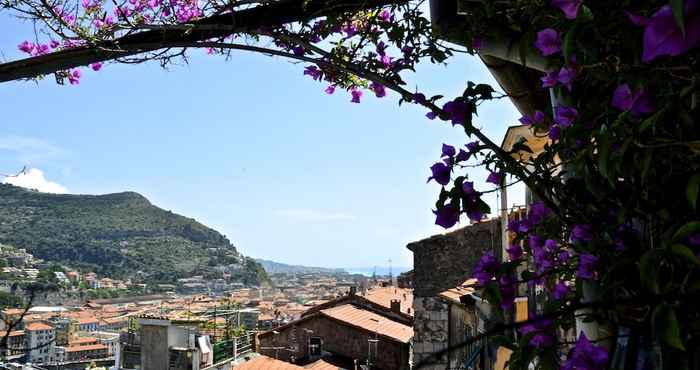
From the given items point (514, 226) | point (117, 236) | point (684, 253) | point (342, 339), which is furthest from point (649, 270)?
point (117, 236)

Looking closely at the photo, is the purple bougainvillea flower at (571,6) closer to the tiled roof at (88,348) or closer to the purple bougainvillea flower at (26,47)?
the purple bougainvillea flower at (26,47)

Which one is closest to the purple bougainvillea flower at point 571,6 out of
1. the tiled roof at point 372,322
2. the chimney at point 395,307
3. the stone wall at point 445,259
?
the stone wall at point 445,259

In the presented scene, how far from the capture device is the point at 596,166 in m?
1.24

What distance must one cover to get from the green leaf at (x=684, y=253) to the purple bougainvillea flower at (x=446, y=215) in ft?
2.23

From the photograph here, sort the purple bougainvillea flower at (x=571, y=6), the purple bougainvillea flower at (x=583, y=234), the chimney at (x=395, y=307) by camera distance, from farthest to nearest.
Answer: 1. the chimney at (x=395, y=307)
2. the purple bougainvillea flower at (x=583, y=234)
3. the purple bougainvillea flower at (x=571, y=6)

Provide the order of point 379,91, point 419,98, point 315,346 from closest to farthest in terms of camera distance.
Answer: point 419,98 → point 379,91 → point 315,346

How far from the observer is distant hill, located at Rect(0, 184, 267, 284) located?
89.8 m

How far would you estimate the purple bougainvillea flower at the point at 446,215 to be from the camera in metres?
1.40

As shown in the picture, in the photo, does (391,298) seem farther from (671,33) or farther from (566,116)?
(671,33)

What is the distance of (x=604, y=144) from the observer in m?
0.83

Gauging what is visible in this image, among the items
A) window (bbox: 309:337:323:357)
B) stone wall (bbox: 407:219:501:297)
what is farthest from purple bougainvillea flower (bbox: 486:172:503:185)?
window (bbox: 309:337:323:357)

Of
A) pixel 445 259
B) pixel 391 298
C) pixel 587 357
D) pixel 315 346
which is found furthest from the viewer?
pixel 391 298

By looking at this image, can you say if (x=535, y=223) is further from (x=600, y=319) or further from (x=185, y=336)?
(x=185, y=336)

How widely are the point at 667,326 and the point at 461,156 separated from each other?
0.88m
